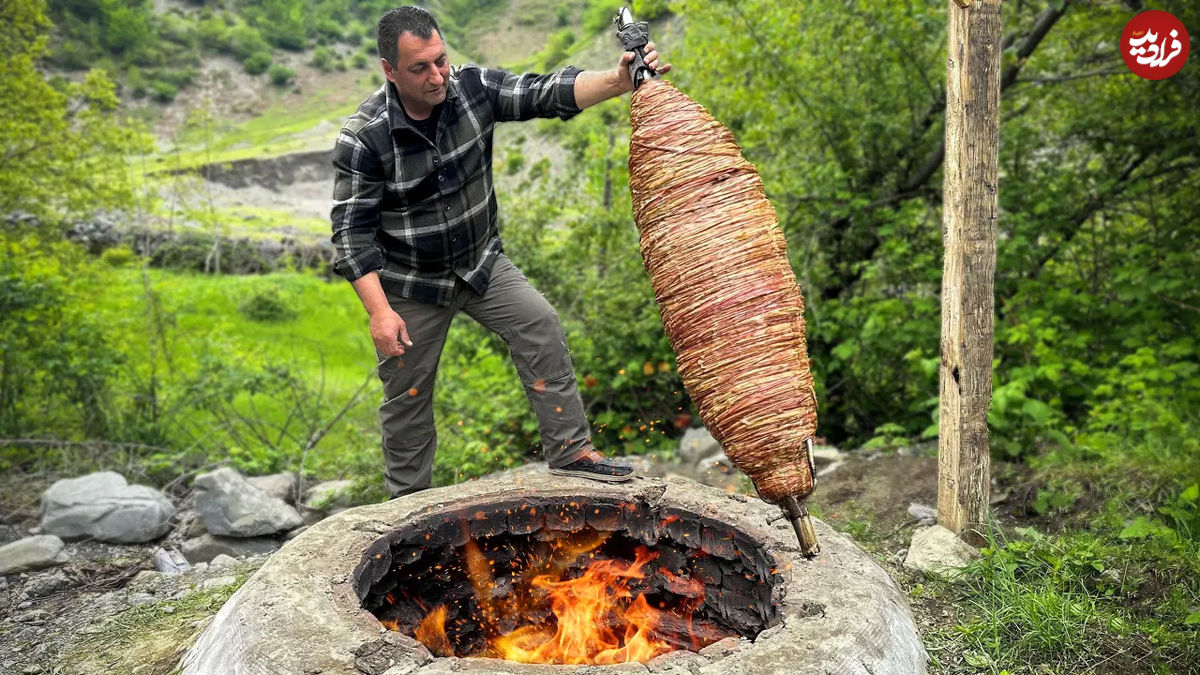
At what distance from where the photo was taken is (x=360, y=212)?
319 cm

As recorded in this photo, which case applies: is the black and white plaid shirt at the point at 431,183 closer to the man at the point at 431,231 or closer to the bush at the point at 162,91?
the man at the point at 431,231

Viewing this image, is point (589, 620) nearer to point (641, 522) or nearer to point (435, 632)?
point (641, 522)

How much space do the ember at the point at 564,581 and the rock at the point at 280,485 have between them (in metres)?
3.22

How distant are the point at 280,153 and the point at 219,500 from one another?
134 ft

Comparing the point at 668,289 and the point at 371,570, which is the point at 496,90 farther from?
the point at 371,570

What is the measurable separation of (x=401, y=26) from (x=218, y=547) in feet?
11.7

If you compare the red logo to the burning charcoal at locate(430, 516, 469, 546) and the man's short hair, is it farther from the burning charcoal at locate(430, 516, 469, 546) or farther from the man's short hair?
the burning charcoal at locate(430, 516, 469, 546)

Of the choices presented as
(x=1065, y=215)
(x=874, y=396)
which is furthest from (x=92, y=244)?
(x=1065, y=215)

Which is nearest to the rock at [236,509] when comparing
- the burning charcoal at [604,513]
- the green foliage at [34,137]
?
the burning charcoal at [604,513]

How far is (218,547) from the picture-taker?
516 centimetres

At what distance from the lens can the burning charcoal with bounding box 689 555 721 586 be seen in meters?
3.15

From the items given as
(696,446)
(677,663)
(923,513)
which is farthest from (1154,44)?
(677,663)

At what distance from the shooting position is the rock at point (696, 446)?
6.81m

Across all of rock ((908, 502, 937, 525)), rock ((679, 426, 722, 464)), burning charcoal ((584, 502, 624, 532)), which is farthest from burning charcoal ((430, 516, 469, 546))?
rock ((679, 426, 722, 464))
